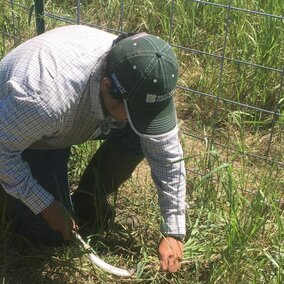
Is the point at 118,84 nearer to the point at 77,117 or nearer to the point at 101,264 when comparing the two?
the point at 77,117

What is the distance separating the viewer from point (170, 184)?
2.19m

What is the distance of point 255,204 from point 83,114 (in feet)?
2.25

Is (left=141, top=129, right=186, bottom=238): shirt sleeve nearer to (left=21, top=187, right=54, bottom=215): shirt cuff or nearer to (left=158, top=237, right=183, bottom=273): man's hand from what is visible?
(left=158, top=237, right=183, bottom=273): man's hand

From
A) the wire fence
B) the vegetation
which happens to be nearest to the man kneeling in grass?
the vegetation

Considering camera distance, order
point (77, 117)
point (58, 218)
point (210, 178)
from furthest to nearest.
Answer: point (210, 178), point (58, 218), point (77, 117)

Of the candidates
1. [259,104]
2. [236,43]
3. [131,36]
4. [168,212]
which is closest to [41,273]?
[168,212]

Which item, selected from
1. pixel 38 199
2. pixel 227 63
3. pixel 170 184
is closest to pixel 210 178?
pixel 170 184

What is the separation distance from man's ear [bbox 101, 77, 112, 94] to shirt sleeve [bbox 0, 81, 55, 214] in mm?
188

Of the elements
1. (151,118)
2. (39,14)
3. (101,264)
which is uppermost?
(151,118)

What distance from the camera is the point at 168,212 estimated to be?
220cm

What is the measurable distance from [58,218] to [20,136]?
365 millimetres

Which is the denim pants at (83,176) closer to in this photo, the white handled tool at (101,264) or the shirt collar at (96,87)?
the white handled tool at (101,264)

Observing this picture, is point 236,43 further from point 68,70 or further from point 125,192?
point 68,70

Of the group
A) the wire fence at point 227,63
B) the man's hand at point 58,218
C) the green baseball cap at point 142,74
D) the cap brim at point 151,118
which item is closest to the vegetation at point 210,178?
the wire fence at point 227,63
